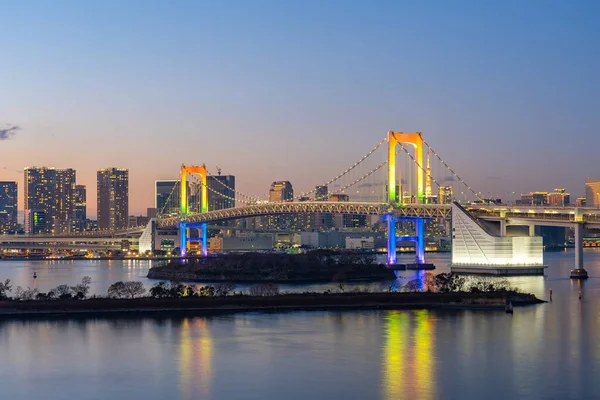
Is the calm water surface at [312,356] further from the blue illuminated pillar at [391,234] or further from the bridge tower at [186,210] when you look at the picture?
the bridge tower at [186,210]

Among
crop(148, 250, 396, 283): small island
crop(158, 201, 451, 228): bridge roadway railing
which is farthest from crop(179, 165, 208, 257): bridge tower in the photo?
crop(148, 250, 396, 283): small island

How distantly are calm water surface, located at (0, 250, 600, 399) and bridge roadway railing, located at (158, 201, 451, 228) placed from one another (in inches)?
641

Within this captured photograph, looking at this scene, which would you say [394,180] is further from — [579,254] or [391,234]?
[579,254]

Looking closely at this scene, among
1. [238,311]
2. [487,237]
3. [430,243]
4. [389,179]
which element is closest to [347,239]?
[430,243]

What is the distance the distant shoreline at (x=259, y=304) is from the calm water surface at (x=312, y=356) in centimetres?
93

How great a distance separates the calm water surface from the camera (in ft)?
47.0

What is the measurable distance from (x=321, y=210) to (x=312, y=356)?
2872cm

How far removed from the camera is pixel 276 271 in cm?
3712

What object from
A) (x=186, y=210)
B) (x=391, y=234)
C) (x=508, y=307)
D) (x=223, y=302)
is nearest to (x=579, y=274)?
(x=391, y=234)

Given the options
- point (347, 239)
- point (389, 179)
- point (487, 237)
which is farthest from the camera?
point (347, 239)

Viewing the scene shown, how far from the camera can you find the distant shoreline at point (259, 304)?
75.6 feet

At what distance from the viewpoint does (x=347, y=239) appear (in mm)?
80188

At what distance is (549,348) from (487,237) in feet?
58.5

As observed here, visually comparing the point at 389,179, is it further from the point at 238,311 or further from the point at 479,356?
the point at 479,356
